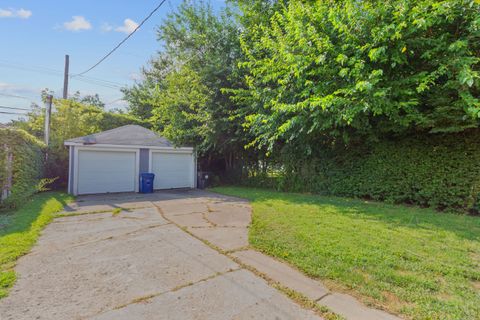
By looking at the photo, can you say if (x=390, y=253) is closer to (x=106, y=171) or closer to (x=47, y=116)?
(x=106, y=171)

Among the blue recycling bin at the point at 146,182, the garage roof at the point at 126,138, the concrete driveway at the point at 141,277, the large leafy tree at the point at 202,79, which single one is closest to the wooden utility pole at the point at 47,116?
the garage roof at the point at 126,138

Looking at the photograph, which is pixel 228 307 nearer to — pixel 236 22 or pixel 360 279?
pixel 360 279

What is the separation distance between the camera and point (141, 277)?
278 centimetres

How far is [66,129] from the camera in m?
11.3

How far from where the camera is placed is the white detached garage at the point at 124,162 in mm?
9172

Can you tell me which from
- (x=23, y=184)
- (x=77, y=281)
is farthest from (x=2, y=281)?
(x=23, y=184)

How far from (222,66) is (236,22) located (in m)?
2.08

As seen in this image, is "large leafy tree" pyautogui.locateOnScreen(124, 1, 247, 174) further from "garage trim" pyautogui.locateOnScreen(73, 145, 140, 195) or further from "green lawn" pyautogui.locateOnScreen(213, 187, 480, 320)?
"green lawn" pyautogui.locateOnScreen(213, 187, 480, 320)

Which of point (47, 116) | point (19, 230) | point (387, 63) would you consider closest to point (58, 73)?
point (47, 116)

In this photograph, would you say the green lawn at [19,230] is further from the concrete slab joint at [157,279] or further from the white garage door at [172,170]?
the white garage door at [172,170]

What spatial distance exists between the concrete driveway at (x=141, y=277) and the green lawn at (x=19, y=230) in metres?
0.11

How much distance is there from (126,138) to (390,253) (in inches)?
404

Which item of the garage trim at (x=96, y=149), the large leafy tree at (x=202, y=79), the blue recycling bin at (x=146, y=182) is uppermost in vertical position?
the large leafy tree at (x=202, y=79)

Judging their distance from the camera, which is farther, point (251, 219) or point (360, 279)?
point (251, 219)
